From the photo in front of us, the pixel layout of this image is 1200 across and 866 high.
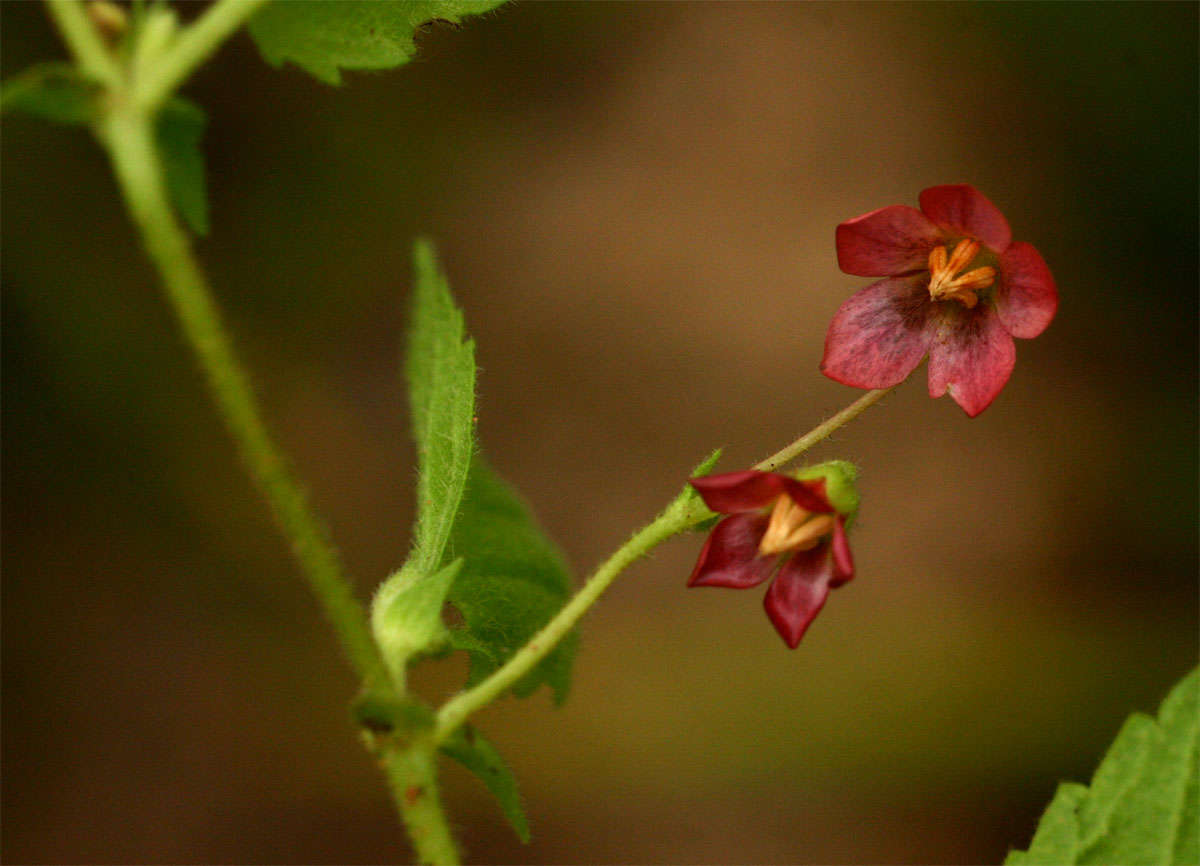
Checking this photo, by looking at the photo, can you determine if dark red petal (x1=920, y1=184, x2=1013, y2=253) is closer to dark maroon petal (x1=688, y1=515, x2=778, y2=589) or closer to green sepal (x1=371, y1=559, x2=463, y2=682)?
dark maroon petal (x1=688, y1=515, x2=778, y2=589)

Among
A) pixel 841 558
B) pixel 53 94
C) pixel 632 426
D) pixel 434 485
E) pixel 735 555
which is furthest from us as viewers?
pixel 632 426

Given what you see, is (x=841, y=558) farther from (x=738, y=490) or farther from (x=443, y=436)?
(x=443, y=436)

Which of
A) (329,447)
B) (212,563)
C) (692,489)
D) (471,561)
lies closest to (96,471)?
(212,563)

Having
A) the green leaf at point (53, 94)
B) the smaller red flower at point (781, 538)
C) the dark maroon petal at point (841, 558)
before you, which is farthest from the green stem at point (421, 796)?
the green leaf at point (53, 94)

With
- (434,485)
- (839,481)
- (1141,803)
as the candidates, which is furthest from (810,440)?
(1141,803)

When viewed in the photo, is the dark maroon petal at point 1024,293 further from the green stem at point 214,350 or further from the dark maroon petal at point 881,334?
the green stem at point 214,350

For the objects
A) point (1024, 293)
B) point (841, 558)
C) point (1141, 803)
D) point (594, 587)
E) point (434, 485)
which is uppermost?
point (434, 485)

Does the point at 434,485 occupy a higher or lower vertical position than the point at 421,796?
higher

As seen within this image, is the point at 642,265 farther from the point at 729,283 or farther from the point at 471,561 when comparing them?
the point at 471,561
